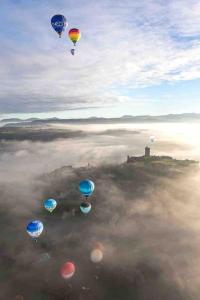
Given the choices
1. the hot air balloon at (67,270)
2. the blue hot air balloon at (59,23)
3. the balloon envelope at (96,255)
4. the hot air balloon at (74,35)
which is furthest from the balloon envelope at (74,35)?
the balloon envelope at (96,255)

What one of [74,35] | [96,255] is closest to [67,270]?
[96,255]

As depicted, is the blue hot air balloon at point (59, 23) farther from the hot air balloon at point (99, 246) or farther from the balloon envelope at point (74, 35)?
the hot air balloon at point (99, 246)

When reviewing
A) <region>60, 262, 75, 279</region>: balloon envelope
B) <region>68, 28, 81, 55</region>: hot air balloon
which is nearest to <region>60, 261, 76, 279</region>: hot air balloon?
<region>60, 262, 75, 279</region>: balloon envelope

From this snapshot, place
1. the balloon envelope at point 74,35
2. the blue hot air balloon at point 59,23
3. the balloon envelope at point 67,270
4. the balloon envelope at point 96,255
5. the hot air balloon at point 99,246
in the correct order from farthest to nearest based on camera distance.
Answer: the hot air balloon at point 99,246 → the balloon envelope at point 96,255 → the balloon envelope at point 67,270 → the balloon envelope at point 74,35 → the blue hot air balloon at point 59,23

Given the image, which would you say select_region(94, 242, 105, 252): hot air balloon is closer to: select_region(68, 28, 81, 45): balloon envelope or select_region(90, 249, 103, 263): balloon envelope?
select_region(90, 249, 103, 263): balloon envelope

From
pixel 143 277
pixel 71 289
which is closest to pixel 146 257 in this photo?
pixel 143 277

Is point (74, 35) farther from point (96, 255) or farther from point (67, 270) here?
point (96, 255)
